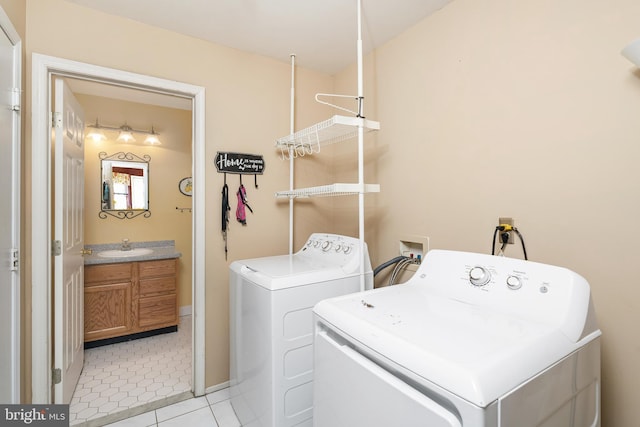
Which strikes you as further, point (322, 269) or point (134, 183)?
point (134, 183)

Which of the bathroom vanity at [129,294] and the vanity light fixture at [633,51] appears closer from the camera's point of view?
the vanity light fixture at [633,51]

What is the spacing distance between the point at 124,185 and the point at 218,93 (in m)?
1.82

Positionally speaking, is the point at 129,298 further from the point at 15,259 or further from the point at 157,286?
the point at 15,259

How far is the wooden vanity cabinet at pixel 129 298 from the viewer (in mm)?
2637

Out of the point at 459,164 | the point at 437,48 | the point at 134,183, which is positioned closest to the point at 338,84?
the point at 437,48

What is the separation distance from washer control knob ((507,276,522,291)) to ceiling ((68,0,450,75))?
152 cm

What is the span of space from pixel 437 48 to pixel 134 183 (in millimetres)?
3133

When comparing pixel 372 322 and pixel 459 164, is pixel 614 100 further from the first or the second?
pixel 372 322

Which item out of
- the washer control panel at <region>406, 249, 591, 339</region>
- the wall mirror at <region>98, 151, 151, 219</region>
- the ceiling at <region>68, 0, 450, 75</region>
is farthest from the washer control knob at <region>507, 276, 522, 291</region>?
the wall mirror at <region>98, 151, 151, 219</region>

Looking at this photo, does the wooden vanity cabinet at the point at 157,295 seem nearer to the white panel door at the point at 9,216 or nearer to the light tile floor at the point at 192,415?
the light tile floor at the point at 192,415

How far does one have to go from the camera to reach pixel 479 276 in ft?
3.61

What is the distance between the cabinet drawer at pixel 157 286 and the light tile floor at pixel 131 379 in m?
0.46

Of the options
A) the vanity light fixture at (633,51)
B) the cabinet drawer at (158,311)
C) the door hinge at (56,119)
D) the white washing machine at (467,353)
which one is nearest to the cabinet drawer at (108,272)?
the cabinet drawer at (158,311)

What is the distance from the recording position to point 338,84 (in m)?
2.55
